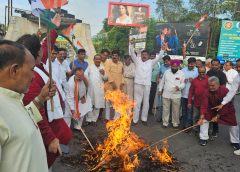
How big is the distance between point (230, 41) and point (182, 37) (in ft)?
16.5

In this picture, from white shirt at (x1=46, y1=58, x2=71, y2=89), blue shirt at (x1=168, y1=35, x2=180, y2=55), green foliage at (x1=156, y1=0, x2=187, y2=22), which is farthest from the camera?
green foliage at (x1=156, y1=0, x2=187, y2=22)

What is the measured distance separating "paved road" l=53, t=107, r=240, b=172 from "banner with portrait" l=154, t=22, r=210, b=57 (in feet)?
63.5

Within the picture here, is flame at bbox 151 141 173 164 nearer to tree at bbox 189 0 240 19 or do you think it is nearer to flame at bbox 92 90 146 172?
flame at bbox 92 90 146 172

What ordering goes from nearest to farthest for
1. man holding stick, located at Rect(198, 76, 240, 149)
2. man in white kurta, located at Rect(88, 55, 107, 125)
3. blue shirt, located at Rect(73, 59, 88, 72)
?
man holding stick, located at Rect(198, 76, 240, 149)
man in white kurta, located at Rect(88, 55, 107, 125)
blue shirt, located at Rect(73, 59, 88, 72)

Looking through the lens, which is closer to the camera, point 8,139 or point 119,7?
point 8,139

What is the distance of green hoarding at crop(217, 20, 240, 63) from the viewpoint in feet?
77.4

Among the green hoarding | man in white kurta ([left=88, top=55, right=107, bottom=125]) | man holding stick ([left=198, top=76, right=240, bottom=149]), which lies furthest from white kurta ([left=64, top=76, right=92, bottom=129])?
the green hoarding

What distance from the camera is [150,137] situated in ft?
24.4

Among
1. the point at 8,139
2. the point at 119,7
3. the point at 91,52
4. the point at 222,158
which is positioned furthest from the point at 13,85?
the point at 119,7

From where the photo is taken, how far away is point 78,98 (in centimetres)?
744

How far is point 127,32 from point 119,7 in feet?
11.8

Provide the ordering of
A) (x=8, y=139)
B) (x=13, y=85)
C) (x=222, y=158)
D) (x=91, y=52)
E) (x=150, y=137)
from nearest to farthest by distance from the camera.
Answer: (x=8, y=139)
(x=13, y=85)
(x=222, y=158)
(x=150, y=137)
(x=91, y=52)

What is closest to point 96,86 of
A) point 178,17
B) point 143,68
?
point 143,68

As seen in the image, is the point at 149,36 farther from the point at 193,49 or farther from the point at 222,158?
the point at 222,158
